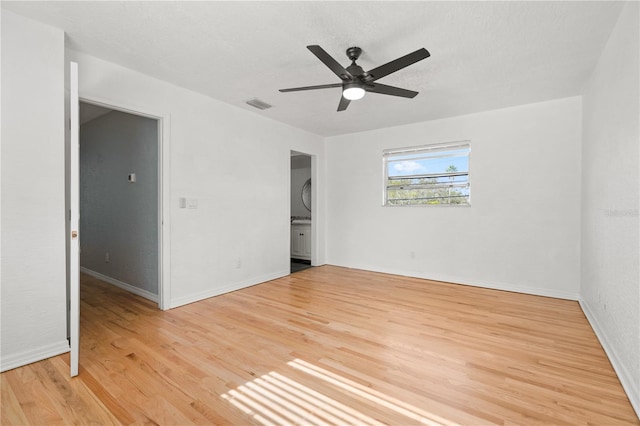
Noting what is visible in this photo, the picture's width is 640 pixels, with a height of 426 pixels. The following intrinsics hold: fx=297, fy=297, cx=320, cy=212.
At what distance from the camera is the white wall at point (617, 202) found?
1841mm

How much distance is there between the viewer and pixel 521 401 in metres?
1.78

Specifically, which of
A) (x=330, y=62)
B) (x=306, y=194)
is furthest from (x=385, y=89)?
(x=306, y=194)

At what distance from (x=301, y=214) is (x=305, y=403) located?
567cm

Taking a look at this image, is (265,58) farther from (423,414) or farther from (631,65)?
(423,414)

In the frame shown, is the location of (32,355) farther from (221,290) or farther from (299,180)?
(299,180)

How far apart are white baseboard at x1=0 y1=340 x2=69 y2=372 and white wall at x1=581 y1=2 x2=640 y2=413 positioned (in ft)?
12.8

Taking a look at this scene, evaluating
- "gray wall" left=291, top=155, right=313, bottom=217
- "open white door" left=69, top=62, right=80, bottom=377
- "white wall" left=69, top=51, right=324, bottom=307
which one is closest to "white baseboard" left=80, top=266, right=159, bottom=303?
"white wall" left=69, top=51, right=324, bottom=307

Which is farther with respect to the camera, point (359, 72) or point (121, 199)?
point (121, 199)

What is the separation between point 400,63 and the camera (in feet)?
7.39

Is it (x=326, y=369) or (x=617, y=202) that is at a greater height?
(x=617, y=202)

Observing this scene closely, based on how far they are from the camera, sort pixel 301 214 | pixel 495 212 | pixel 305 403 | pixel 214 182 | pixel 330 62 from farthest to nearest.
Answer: pixel 301 214 → pixel 495 212 → pixel 214 182 → pixel 330 62 → pixel 305 403

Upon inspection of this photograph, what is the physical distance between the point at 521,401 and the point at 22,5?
4.21m

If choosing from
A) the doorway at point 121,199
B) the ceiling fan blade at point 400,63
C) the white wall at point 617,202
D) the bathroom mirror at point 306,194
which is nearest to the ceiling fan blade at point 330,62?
the ceiling fan blade at point 400,63

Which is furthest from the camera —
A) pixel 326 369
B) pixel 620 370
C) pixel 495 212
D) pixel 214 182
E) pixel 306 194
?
pixel 306 194
